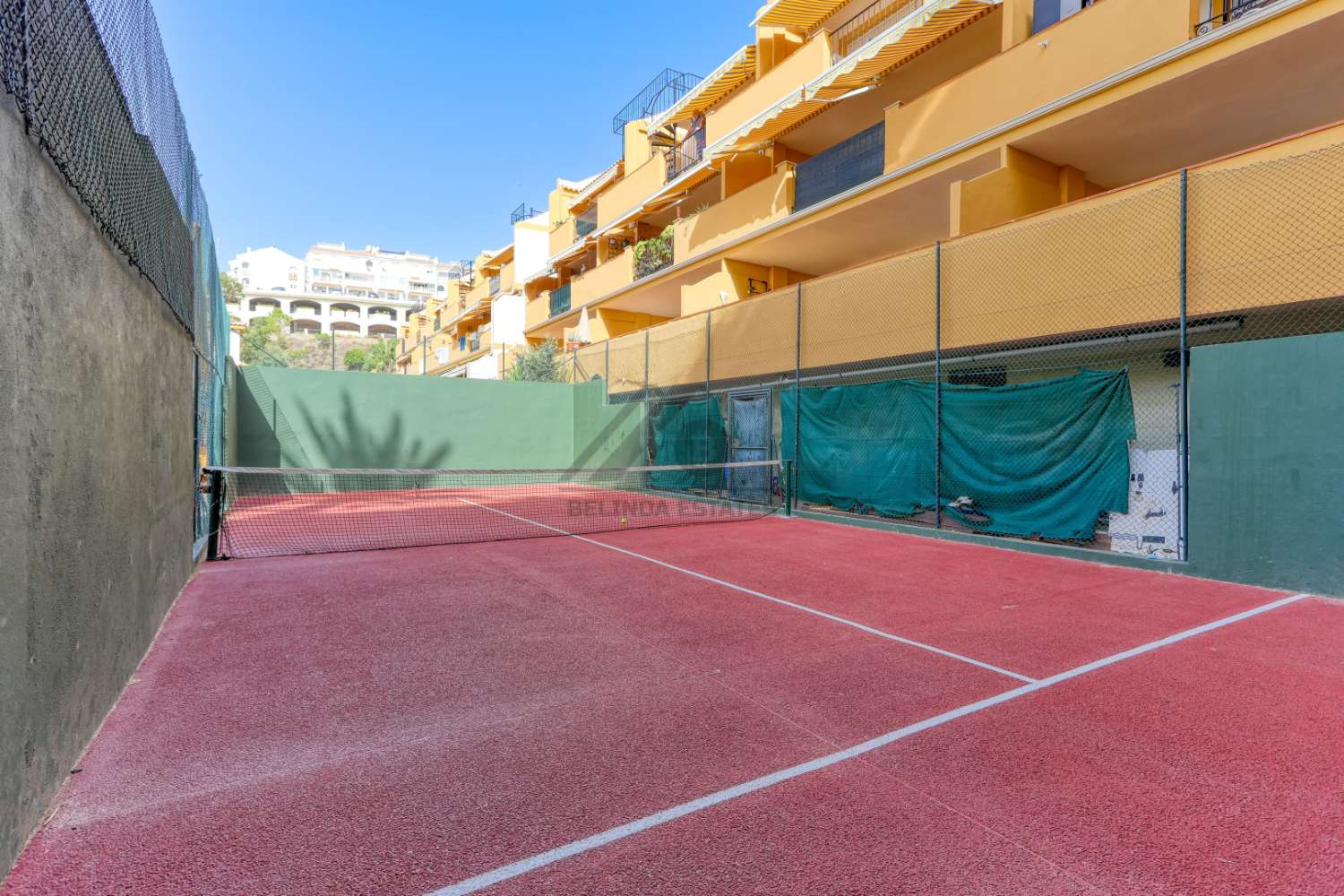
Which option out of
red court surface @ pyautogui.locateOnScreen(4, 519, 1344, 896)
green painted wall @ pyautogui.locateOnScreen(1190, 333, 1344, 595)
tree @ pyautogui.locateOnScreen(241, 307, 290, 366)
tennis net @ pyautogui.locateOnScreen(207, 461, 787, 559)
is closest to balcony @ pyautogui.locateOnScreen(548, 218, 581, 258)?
tennis net @ pyautogui.locateOnScreen(207, 461, 787, 559)

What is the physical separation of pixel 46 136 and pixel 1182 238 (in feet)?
33.3

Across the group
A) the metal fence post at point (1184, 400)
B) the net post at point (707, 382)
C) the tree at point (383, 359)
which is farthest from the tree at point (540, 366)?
the tree at point (383, 359)

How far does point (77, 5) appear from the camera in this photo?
294cm

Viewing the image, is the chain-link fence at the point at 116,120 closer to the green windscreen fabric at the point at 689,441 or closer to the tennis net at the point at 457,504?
the tennis net at the point at 457,504

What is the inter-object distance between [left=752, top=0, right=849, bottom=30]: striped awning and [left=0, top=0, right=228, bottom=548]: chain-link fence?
14.6m

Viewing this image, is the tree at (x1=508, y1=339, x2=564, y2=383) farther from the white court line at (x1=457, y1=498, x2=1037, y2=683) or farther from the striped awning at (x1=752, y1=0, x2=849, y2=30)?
the white court line at (x1=457, y1=498, x2=1037, y2=683)

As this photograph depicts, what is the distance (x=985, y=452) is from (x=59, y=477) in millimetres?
10207

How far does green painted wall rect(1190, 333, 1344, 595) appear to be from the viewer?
6.29 metres

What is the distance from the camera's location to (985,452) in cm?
980

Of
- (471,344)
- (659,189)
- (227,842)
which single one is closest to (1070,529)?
(227,842)

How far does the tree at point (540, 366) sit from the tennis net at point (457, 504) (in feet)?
15.1

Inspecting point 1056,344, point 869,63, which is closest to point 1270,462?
point 1056,344

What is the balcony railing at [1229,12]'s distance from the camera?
9.26 metres

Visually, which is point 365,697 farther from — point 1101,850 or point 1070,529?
point 1070,529
